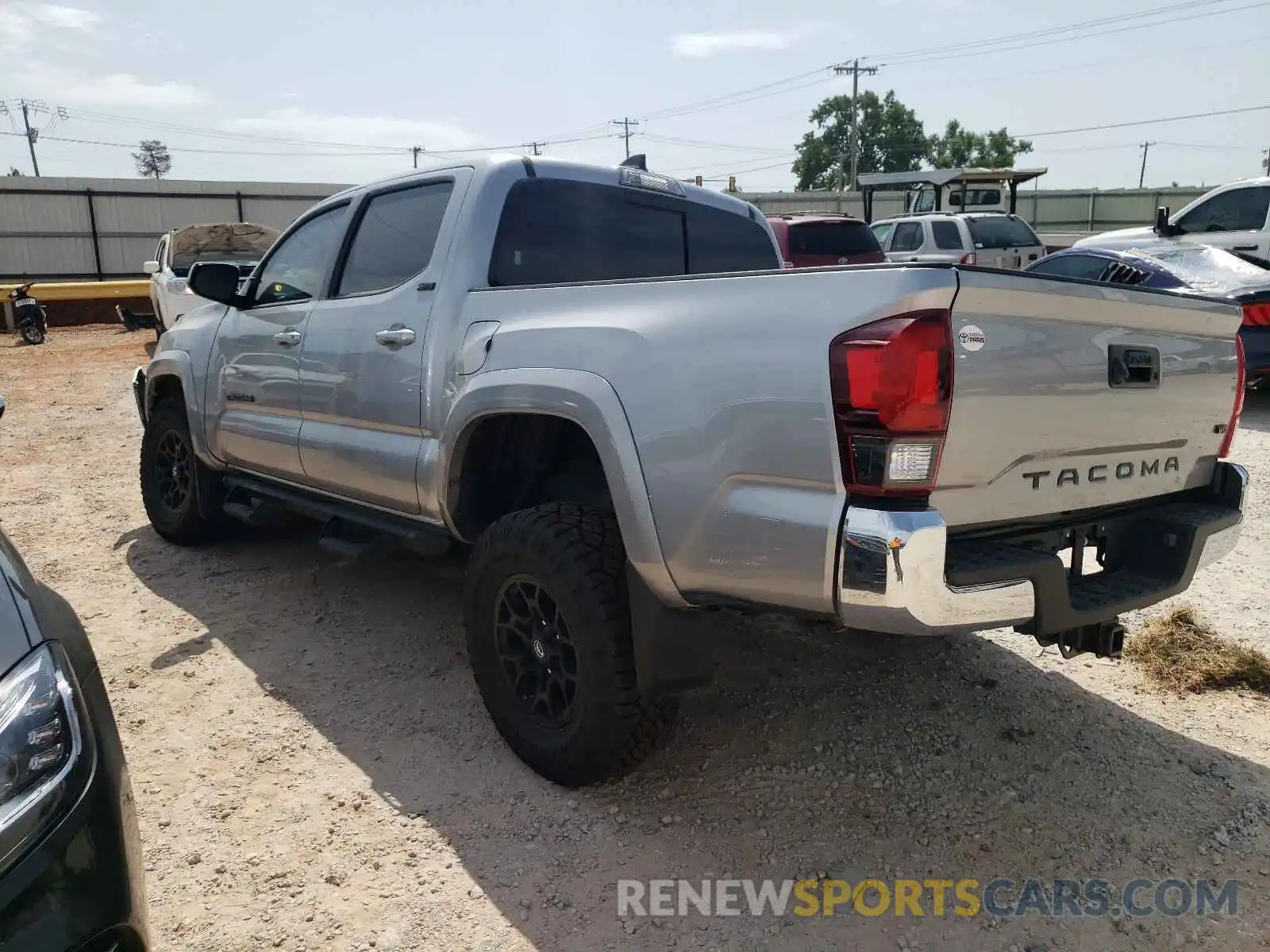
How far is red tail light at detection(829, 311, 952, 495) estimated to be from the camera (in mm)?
2104

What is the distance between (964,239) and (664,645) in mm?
13515

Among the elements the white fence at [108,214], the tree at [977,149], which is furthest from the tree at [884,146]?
the white fence at [108,214]

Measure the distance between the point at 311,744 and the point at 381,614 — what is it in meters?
1.22

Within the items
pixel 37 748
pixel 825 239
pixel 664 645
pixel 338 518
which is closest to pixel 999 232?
pixel 825 239

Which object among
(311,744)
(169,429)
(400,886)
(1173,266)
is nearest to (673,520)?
(400,886)

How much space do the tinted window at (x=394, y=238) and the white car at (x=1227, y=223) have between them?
28.6 ft

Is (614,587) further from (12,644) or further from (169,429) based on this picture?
(169,429)

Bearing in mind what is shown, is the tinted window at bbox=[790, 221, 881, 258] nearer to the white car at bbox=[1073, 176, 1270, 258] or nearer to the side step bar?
the white car at bbox=[1073, 176, 1270, 258]

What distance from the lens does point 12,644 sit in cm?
182

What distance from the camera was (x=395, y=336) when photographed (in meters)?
3.50

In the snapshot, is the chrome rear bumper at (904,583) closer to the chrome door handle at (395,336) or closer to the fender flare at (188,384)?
the chrome door handle at (395,336)

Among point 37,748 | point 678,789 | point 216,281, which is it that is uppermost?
point 216,281

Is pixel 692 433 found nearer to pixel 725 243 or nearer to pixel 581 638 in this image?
pixel 581 638

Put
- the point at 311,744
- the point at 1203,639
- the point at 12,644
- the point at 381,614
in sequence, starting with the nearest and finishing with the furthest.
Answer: the point at 12,644
the point at 311,744
the point at 1203,639
the point at 381,614
